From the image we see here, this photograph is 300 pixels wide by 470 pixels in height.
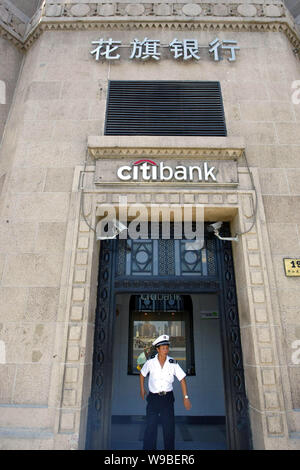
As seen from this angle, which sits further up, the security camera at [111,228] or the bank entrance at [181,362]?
the security camera at [111,228]

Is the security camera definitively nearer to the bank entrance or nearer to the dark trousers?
the bank entrance

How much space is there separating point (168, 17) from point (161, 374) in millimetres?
8878

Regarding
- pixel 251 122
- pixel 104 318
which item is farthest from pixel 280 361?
pixel 251 122

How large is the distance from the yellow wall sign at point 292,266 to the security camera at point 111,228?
330 centimetres

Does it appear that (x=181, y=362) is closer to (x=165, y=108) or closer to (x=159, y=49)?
(x=165, y=108)

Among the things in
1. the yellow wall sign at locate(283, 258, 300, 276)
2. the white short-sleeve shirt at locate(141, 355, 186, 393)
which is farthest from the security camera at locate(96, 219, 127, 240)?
the yellow wall sign at locate(283, 258, 300, 276)

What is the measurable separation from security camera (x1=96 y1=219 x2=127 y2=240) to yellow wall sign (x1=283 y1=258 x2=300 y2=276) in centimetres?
330

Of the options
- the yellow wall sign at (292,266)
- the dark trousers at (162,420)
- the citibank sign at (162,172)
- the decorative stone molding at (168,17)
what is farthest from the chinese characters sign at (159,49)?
the dark trousers at (162,420)

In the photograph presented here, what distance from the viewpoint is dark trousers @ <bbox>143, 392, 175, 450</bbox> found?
455 cm

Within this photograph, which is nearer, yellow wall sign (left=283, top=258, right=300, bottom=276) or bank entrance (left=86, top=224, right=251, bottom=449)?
bank entrance (left=86, top=224, right=251, bottom=449)

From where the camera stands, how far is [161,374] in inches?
189

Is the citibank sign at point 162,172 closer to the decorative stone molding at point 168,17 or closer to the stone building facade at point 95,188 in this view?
the stone building facade at point 95,188

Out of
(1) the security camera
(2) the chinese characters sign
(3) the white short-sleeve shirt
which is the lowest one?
(3) the white short-sleeve shirt

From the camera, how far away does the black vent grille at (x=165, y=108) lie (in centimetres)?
626
